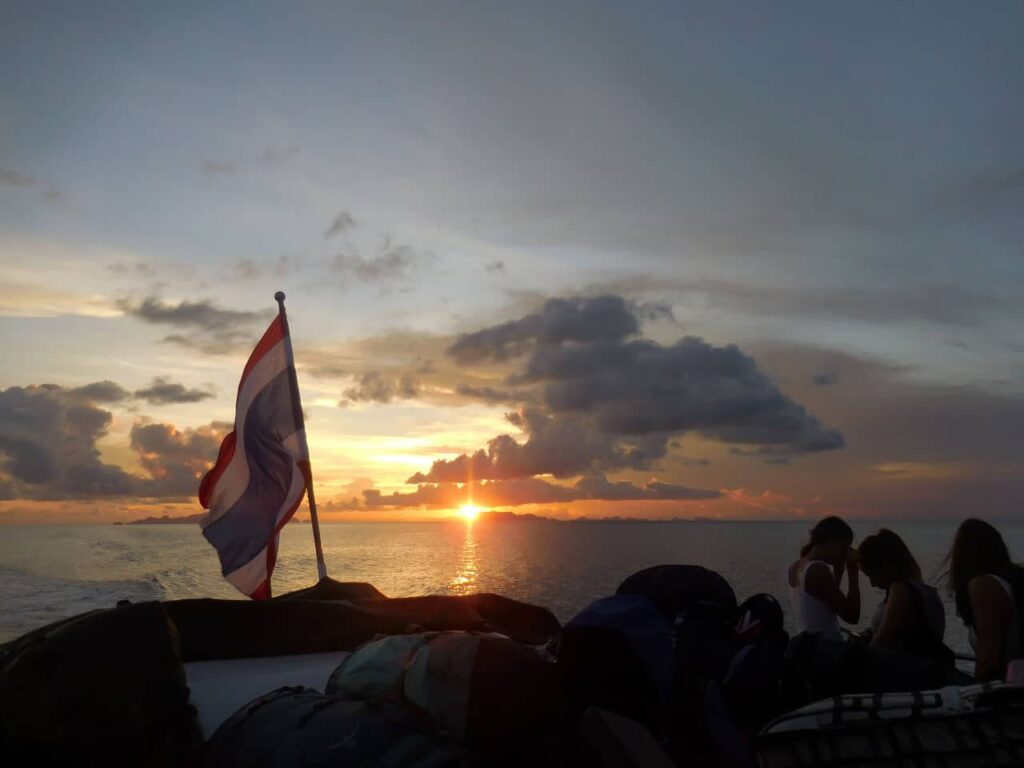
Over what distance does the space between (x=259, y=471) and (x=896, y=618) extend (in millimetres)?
5919

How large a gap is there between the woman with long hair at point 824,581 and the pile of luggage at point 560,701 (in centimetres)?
382

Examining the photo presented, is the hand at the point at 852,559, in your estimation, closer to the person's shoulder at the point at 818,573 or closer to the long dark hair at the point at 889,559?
the person's shoulder at the point at 818,573

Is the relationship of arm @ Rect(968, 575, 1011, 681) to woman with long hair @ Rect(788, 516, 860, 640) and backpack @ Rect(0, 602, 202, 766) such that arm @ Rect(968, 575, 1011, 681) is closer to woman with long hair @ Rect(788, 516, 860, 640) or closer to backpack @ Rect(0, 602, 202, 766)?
woman with long hair @ Rect(788, 516, 860, 640)

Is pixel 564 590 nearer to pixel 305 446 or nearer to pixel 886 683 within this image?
pixel 305 446

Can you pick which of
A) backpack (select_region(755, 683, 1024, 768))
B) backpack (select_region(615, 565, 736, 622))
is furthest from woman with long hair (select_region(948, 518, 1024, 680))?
backpack (select_region(755, 683, 1024, 768))

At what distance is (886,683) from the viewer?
10.6 ft

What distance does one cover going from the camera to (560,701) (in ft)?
9.97

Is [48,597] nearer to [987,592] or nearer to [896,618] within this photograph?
[896,618]

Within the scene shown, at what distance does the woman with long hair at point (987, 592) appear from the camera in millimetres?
4633

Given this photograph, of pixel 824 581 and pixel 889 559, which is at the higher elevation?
pixel 889 559

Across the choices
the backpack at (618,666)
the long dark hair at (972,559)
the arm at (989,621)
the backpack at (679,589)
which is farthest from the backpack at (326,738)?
the long dark hair at (972,559)

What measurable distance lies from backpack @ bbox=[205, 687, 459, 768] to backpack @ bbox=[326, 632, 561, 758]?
0.08 m

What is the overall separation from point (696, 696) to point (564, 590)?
131 feet

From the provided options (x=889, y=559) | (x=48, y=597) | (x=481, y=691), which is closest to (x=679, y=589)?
(x=481, y=691)
